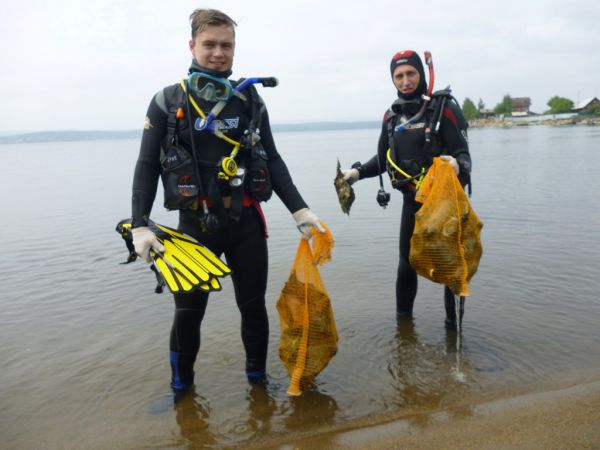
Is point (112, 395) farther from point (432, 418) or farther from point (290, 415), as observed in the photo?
point (432, 418)

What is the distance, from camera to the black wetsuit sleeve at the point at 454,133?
3539 millimetres

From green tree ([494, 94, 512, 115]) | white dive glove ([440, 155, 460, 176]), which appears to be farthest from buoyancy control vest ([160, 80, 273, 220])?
green tree ([494, 94, 512, 115])

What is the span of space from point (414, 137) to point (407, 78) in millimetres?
441

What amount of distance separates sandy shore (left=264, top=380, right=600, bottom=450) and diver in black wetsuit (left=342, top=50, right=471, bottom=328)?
132 centimetres

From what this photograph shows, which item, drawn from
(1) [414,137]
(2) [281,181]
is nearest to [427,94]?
(1) [414,137]

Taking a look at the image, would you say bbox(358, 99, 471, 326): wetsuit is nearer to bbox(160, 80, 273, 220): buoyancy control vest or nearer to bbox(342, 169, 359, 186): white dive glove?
bbox(342, 169, 359, 186): white dive glove

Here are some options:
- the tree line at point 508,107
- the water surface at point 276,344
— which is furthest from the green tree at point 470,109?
the water surface at point 276,344

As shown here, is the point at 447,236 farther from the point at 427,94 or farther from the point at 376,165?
the point at 376,165

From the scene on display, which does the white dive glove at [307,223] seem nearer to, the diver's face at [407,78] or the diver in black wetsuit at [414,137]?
the diver in black wetsuit at [414,137]

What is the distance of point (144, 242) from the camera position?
2.68m

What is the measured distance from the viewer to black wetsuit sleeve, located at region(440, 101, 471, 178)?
354 centimetres

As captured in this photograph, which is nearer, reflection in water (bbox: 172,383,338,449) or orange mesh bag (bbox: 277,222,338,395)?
reflection in water (bbox: 172,383,338,449)

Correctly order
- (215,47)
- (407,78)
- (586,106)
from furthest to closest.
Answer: (586,106) → (407,78) → (215,47)

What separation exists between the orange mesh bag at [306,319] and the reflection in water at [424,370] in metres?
0.56
